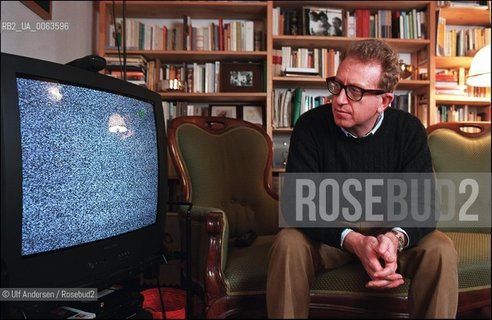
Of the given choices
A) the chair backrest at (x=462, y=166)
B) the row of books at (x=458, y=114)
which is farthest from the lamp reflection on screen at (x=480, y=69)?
the chair backrest at (x=462, y=166)

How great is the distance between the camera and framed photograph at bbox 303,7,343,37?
2.84 m

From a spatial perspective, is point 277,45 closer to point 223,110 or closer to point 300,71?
point 300,71

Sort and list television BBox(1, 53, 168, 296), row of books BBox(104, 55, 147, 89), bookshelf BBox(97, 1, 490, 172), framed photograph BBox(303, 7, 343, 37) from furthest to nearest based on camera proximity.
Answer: framed photograph BBox(303, 7, 343, 37) → bookshelf BBox(97, 1, 490, 172) → row of books BBox(104, 55, 147, 89) → television BBox(1, 53, 168, 296)

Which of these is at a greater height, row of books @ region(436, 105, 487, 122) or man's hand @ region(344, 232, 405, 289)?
row of books @ region(436, 105, 487, 122)

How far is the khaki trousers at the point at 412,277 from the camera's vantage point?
115 cm

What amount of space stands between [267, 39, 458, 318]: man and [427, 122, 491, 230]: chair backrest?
67 centimetres

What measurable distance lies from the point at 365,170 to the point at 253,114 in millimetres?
1552

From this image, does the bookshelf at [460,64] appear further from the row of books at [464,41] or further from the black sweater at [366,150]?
the black sweater at [366,150]

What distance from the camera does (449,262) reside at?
3.83ft

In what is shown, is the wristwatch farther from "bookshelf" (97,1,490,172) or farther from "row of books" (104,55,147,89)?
"row of books" (104,55,147,89)

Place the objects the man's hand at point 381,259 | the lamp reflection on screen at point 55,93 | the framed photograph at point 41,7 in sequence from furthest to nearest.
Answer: the framed photograph at point 41,7 < the man's hand at point 381,259 < the lamp reflection on screen at point 55,93

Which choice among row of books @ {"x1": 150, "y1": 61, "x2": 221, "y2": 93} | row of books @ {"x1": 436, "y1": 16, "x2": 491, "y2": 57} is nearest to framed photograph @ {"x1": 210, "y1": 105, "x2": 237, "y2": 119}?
row of books @ {"x1": 150, "y1": 61, "x2": 221, "y2": 93}

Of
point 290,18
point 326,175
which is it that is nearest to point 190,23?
point 290,18

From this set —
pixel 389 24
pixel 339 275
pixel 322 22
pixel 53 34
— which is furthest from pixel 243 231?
pixel 389 24
